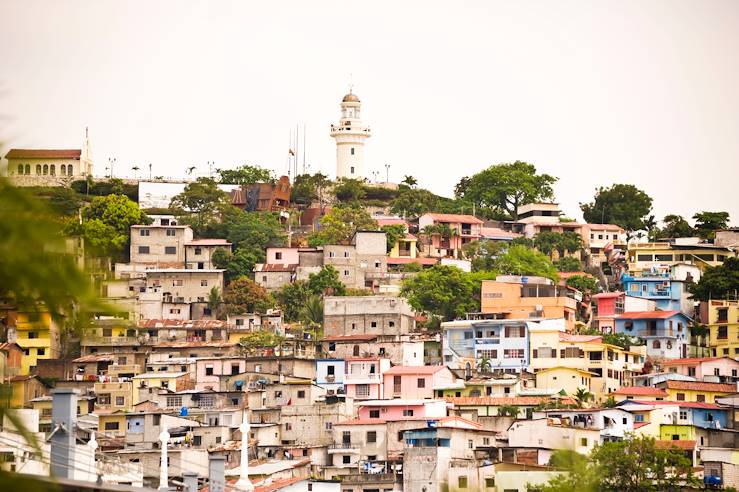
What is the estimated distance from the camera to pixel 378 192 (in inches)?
3334

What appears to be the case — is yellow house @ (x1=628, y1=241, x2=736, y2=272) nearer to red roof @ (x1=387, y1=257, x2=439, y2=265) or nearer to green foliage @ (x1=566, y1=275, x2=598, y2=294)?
green foliage @ (x1=566, y1=275, x2=598, y2=294)

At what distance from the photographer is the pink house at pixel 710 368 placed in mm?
57531

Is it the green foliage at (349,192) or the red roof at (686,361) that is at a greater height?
the green foliage at (349,192)

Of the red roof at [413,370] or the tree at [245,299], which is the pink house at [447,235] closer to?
the tree at [245,299]

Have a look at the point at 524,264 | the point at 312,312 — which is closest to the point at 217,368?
the point at 312,312

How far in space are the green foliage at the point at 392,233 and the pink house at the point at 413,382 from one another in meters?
16.9

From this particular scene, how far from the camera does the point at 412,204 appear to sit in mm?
80375

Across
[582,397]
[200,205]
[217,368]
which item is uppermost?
[200,205]

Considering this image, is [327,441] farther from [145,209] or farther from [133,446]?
[145,209]

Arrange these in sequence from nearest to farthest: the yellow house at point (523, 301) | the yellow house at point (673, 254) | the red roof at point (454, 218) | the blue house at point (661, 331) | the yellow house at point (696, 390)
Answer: the yellow house at point (696, 390) < the blue house at point (661, 331) < the yellow house at point (523, 301) < the yellow house at point (673, 254) < the red roof at point (454, 218)

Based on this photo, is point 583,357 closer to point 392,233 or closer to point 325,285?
point 325,285

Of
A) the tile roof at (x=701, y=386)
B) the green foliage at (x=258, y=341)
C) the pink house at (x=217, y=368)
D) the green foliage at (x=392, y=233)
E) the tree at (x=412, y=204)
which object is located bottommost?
the tile roof at (x=701, y=386)

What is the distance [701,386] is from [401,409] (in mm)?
11374

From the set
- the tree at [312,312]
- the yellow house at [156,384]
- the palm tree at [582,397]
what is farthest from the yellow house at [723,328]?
the yellow house at [156,384]
